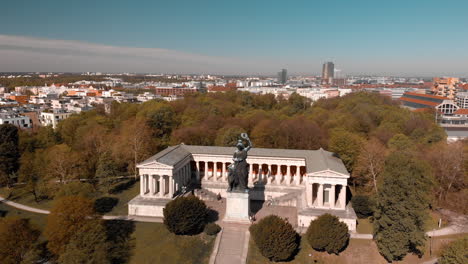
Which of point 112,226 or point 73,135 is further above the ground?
point 73,135

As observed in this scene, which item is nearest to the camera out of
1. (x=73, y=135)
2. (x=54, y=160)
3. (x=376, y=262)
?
(x=376, y=262)

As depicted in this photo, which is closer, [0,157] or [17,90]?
[0,157]

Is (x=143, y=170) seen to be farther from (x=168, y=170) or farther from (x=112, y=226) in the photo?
(x=112, y=226)

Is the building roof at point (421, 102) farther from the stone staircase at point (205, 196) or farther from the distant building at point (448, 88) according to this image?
the stone staircase at point (205, 196)

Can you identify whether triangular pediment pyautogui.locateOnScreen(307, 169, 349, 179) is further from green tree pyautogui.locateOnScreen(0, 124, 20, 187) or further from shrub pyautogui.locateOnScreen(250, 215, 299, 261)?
green tree pyautogui.locateOnScreen(0, 124, 20, 187)

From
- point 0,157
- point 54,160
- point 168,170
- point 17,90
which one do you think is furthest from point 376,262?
point 17,90

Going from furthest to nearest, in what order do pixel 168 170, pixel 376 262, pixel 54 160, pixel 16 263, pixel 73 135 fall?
pixel 73 135 < pixel 54 160 < pixel 168 170 < pixel 376 262 < pixel 16 263

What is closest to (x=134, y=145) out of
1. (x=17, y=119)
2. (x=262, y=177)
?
(x=262, y=177)
